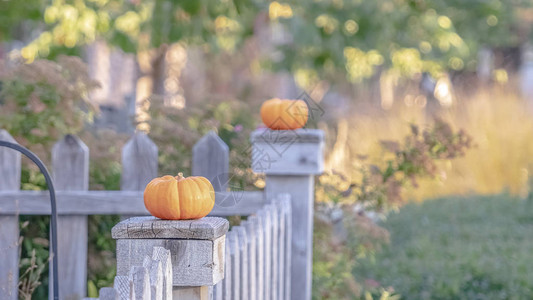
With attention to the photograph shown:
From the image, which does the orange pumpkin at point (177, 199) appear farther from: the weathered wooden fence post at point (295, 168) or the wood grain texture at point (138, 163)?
the wood grain texture at point (138, 163)

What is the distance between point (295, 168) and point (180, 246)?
1.62 meters

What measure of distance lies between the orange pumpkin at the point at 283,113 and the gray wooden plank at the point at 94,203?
418mm

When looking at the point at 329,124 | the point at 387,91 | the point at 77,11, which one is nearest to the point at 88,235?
the point at 77,11

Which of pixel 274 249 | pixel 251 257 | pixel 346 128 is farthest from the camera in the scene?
pixel 346 128

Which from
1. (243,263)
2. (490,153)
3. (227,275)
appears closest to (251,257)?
(243,263)

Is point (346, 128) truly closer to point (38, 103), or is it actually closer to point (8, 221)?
point (38, 103)

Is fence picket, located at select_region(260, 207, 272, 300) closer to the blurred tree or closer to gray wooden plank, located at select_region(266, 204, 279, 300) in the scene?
gray wooden plank, located at select_region(266, 204, 279, 300)

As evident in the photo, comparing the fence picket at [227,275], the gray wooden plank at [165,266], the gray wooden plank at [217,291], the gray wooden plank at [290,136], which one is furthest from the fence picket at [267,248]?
the gray wooden plank at [165,266]

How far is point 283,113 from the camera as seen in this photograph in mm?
3303

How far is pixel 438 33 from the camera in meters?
11.3

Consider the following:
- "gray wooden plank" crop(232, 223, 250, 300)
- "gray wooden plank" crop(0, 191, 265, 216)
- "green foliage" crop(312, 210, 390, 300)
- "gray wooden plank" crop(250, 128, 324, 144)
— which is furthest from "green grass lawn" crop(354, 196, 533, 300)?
"gray wooden plank" crop(232, 223, 250, 300)

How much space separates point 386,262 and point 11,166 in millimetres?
3184

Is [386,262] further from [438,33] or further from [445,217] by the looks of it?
[438,33]

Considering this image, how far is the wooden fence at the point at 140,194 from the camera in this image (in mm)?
3428
